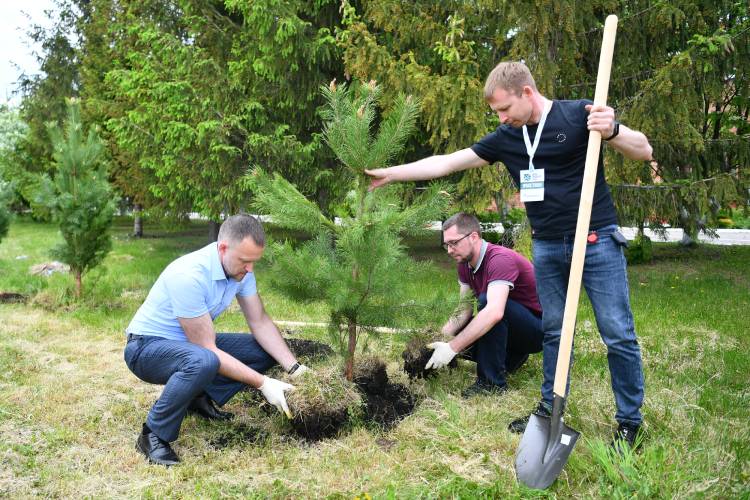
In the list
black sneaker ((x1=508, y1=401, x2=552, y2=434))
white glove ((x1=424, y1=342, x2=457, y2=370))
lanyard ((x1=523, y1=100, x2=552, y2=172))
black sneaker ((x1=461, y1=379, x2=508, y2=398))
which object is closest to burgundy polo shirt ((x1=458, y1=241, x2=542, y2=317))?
white glove ((x1=424, y1=342, x2=457, y2=370))

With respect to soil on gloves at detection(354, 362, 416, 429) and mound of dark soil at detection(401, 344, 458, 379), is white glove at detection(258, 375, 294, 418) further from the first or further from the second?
mound of dark soil at detection(401, 344, 458, 379)

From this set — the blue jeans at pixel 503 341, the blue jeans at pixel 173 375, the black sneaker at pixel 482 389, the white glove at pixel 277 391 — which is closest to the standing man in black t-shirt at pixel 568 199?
the blue jeans at pixel 503 341

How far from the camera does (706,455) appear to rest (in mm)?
2910

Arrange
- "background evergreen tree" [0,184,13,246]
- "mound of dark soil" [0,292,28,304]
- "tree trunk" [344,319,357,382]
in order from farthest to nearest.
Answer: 1. "background evergreen tree" [0,184,13,246]
2. "mound of dark soil" [0,292,28,304]
3. "tree trunk" [344,319,357,382]

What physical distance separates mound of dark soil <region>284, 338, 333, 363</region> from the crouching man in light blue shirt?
0.24 m

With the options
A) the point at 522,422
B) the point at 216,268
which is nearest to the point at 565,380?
the point at 522,422

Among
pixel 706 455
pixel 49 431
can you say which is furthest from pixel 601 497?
pixel 49 431

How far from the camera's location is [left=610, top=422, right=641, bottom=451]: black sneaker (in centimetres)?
295

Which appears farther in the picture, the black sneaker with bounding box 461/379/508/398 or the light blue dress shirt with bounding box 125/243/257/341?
the black sneaker with bounding box 461/379/508/398

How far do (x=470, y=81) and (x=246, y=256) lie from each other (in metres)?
4.72

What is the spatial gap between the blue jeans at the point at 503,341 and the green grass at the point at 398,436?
19 cm

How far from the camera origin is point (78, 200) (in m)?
7.18

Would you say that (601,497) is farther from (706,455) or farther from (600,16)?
(600,16)

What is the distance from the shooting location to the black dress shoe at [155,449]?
316cm
